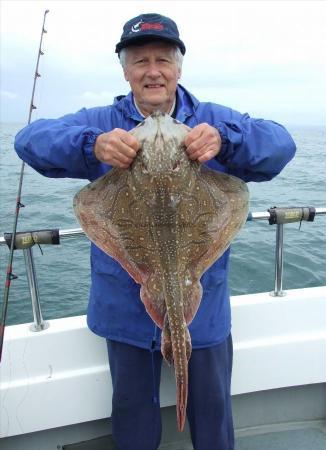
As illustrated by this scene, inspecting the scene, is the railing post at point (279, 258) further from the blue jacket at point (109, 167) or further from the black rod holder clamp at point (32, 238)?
the black rod holder clamp at point (32, 238)

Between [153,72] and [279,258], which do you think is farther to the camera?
[279,258]

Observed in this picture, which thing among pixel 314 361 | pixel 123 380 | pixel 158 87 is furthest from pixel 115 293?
pixel 314 361

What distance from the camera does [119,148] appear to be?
2102mm

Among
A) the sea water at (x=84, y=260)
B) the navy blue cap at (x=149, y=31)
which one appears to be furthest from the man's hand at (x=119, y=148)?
the sea water at (x=84, y=260)

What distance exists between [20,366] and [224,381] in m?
1.61

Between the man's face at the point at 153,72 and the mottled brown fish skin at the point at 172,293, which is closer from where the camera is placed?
the mottled brown fish skin at the point at 172,293

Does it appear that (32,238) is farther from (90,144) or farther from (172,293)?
(172,293)

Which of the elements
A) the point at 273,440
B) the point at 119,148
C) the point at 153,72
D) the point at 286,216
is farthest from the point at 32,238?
the point at 273,440

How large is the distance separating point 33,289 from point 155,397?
1278 millimetres

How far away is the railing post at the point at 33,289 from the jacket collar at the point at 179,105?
131cm

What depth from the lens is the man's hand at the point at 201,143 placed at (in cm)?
211

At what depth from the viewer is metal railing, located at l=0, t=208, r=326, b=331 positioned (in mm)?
3179

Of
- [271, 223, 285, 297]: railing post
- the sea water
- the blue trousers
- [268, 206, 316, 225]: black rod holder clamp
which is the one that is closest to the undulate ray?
the blue trousers

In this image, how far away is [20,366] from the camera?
10.9 feet
